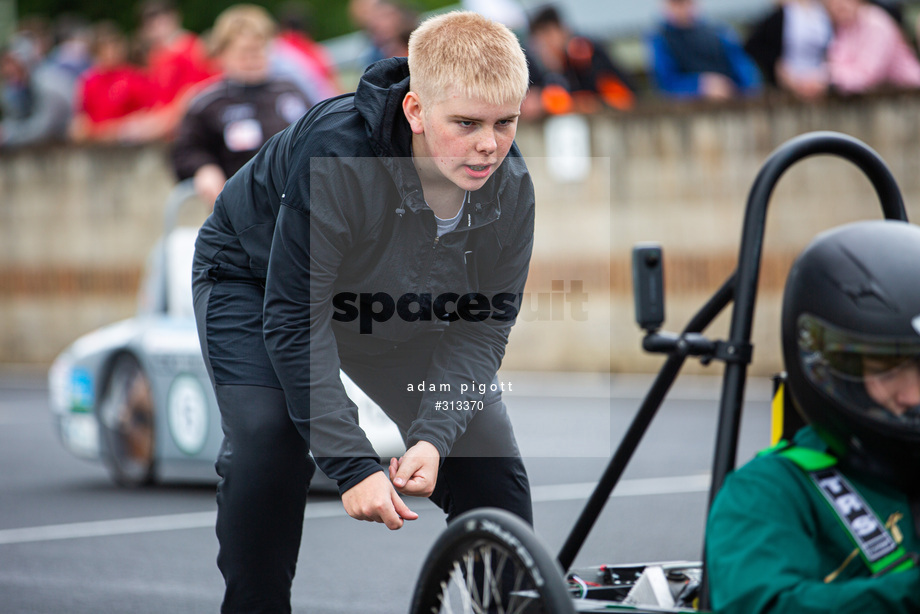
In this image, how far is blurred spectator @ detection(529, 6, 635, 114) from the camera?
1167 centimetres

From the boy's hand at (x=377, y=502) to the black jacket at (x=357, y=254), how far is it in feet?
0.10

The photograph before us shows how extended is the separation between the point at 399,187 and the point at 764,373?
28.0ft

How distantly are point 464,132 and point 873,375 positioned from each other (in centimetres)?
96

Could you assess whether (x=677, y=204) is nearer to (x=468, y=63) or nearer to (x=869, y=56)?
(x=869, y=56)

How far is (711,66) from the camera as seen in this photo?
11.8 meters

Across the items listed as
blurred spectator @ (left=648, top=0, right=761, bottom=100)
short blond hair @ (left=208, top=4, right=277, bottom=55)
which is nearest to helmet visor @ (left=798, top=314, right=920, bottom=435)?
short blond hair @ (left=208, top=4, right=277, bottom=55)

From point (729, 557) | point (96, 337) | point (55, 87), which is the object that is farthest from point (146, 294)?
point (55, 87)

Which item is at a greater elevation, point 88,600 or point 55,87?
Answer: point 55,87

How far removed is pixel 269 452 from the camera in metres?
3.07

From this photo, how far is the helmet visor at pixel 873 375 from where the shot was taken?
2.33m

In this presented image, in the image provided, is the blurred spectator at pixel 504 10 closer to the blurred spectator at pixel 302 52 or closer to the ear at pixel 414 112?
the blurred spectator at pixel 302 52

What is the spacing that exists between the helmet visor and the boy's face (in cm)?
79

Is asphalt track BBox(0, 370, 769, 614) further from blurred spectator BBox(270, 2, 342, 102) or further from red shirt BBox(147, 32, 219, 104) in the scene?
red shirt BBox(147, 32, 219, 104)

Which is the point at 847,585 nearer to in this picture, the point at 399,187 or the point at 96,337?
the point at 399,187
